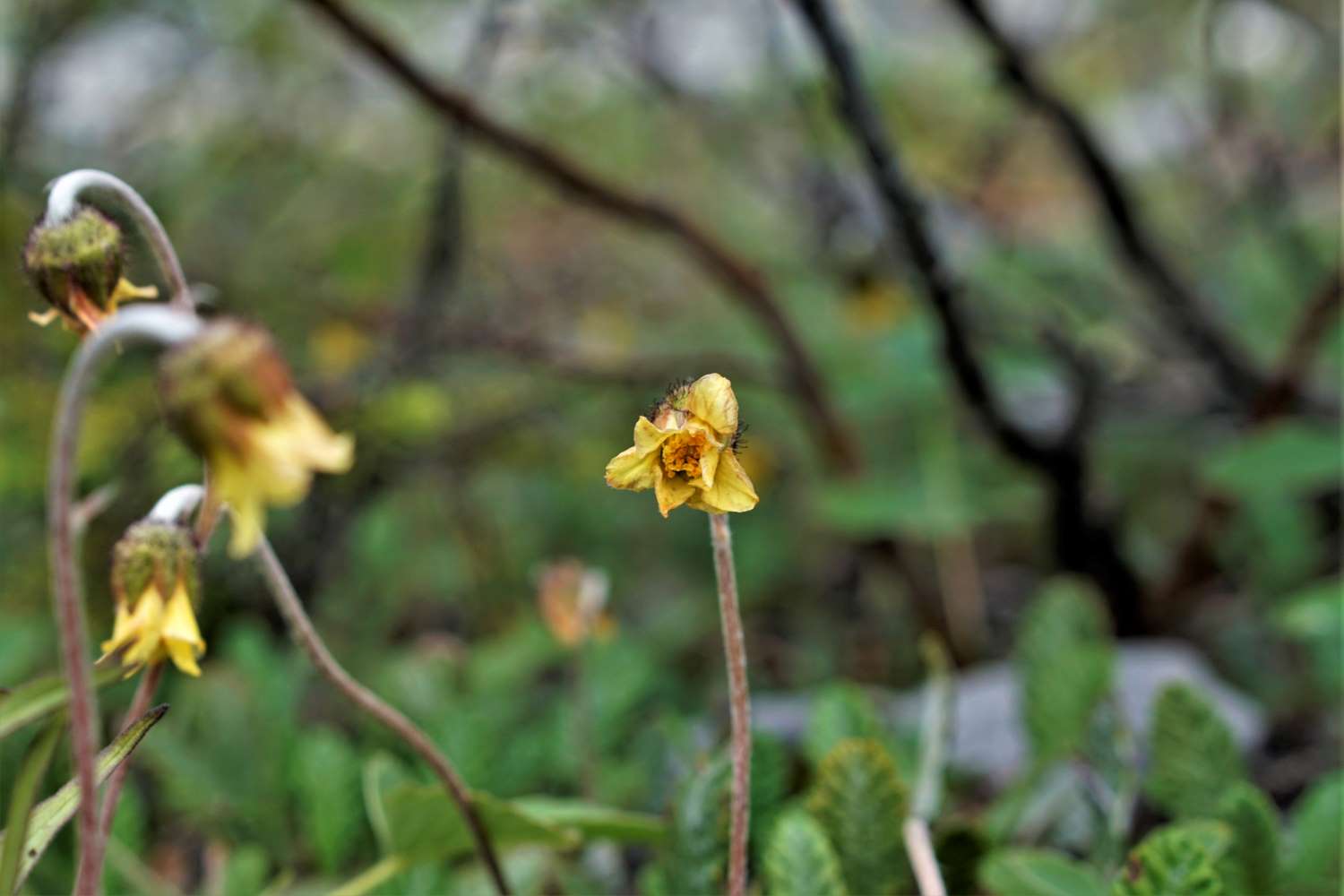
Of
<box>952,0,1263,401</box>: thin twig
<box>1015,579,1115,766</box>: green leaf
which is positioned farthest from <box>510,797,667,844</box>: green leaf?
<box>952,0,1263,401</box>: thin twig

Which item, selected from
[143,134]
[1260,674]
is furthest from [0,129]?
[1260,674]

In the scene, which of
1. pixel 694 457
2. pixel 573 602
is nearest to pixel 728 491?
pixel 694 457

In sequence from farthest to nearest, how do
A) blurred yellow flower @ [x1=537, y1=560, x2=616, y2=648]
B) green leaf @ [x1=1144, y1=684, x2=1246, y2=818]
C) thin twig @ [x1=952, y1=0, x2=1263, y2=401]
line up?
thin twig @ [x1=952, y1=0, x2=1263, y2=401] → blurred yellow flower @ [x1=537, y1=560, x2=616, y2=648] → green leaf @ [x1=1144, y1=684, x2=1246, y2=818]

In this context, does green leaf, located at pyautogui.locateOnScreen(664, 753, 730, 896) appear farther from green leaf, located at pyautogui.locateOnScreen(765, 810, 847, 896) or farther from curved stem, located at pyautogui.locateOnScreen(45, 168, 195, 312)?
curved stem, located at pyautogui.locateOnScreen(45, 168, 195, 312)

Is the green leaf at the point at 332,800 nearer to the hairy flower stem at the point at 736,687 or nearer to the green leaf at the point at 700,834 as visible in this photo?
the green leaf at the point at 700,834

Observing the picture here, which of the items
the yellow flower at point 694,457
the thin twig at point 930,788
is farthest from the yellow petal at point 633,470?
the thin twig at point 930,788
